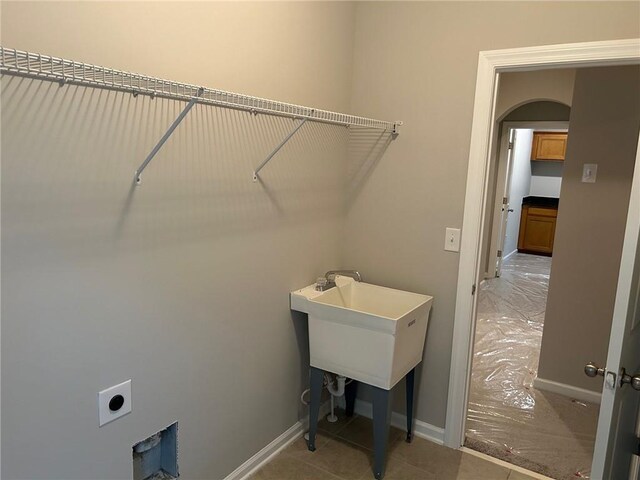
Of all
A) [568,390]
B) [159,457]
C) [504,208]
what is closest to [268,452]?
[159,457]

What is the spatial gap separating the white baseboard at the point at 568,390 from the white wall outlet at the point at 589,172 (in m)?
1.33

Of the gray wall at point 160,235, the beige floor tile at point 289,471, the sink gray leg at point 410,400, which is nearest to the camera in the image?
A: the gray wall at point 160,235

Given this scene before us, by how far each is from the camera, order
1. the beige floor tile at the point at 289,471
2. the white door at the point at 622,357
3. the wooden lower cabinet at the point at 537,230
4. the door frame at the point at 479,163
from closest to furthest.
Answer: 1. the white door at the point at 622,357
2. the door frame at the point at 479,163
3. the beige floor tile at the point at 289,471
4. the wooden lower cabinet at the point at 537,230

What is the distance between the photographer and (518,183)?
7371 mm

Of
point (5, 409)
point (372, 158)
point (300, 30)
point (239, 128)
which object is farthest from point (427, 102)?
point (5, 409)

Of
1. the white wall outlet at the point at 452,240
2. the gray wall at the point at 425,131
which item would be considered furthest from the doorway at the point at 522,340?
the white wall outlet at the point at 452,240

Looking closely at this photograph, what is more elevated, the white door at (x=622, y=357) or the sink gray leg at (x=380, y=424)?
the white door at (x=622, y=357)

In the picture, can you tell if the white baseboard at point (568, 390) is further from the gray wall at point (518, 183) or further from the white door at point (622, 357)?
the gray wall at point (518, 183)

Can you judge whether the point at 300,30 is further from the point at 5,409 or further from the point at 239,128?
the point at 5,409

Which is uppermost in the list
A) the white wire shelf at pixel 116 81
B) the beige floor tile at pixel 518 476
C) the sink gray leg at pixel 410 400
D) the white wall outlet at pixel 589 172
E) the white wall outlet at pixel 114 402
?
the white wire shelf at pixel 116 81

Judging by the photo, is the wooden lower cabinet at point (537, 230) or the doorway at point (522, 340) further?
the wooden lower cabinet at point (537, 230)

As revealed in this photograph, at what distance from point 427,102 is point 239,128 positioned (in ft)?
3.24

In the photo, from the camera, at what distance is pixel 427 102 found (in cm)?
236

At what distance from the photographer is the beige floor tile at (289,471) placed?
7.32 feet
